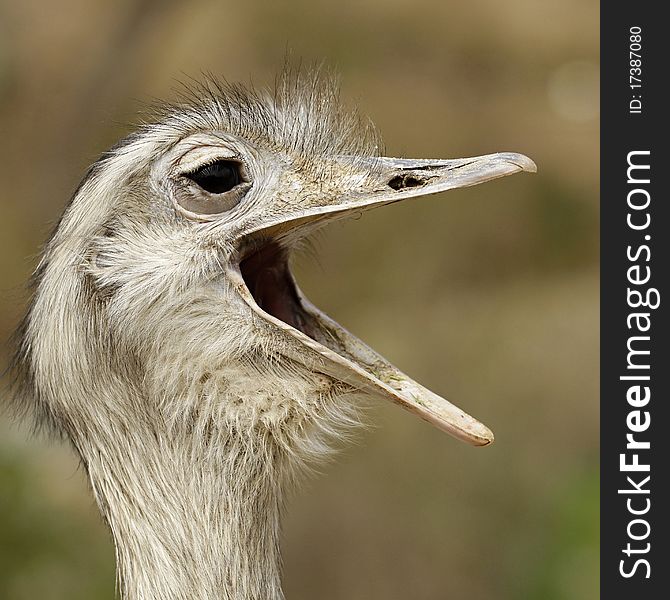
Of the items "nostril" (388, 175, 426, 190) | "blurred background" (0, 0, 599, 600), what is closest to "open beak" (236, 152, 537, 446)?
"nostril" (388, 175, 426, 190)

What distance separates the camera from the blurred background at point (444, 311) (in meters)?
4.29

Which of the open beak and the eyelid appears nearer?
the open beak

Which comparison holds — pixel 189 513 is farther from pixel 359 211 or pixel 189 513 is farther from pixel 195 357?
pixel 359 211

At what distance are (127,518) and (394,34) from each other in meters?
3.31

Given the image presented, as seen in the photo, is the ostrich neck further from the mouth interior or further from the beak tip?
the beak tip

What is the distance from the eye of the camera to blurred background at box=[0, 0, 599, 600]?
4.29 m

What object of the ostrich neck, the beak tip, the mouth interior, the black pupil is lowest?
A: the ostrich neck

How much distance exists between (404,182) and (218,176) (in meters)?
0.32

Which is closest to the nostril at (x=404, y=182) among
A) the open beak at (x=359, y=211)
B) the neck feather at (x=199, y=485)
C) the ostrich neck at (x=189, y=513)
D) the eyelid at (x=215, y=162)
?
the open beak at (x=359, y=211)

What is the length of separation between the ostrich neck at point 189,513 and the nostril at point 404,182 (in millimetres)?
472

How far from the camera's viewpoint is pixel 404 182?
1.80 metres

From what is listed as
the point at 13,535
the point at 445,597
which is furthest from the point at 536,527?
the point at 13,535

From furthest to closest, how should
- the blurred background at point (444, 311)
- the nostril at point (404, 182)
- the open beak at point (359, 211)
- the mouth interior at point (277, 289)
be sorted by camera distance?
the blurred background at point (444, 311) < the mouth interior at point (277, 289) < the nostril at point (404, 182) < the open beak at point (359, 211)

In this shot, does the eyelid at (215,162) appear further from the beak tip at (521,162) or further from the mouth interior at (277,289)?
the beak tip at (521,162)
